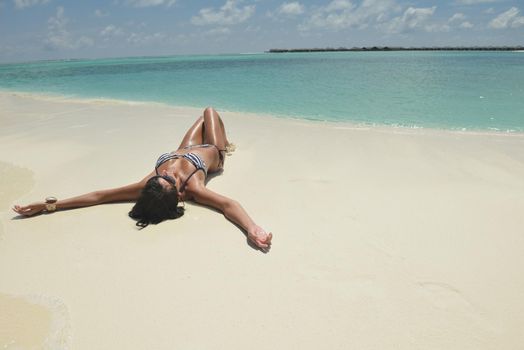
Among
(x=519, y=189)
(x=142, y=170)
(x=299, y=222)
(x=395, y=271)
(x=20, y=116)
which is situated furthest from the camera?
(x=20, y=116)

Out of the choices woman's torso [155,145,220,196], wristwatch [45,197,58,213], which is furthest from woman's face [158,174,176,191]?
wristwatch [45,197,58,213]

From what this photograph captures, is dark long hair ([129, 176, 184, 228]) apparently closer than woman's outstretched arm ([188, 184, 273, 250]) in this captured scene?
No

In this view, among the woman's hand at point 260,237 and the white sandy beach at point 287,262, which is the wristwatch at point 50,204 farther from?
the woman's hand at point 260,237

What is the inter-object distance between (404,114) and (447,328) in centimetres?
774

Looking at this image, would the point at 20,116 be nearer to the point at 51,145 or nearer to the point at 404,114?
the point at 51,145

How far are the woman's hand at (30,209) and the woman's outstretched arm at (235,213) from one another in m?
1.36

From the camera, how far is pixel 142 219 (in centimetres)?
317

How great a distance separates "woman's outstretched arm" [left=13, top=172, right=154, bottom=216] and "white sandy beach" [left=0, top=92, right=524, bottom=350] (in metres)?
0.10

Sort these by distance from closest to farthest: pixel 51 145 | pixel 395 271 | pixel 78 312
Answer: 1. pixel 78 312
2. pixel 395 271
3. pixel 51 145

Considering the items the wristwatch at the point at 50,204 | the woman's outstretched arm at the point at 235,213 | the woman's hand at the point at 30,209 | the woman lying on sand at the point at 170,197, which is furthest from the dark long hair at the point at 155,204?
the woman's hand at the point at 30,209

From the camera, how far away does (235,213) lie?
3090 millimetres

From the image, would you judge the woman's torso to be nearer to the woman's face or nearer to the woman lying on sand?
the woman lying on sand

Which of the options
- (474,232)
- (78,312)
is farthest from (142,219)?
(474,232)

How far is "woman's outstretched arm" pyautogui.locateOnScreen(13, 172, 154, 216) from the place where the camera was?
10.6ft
